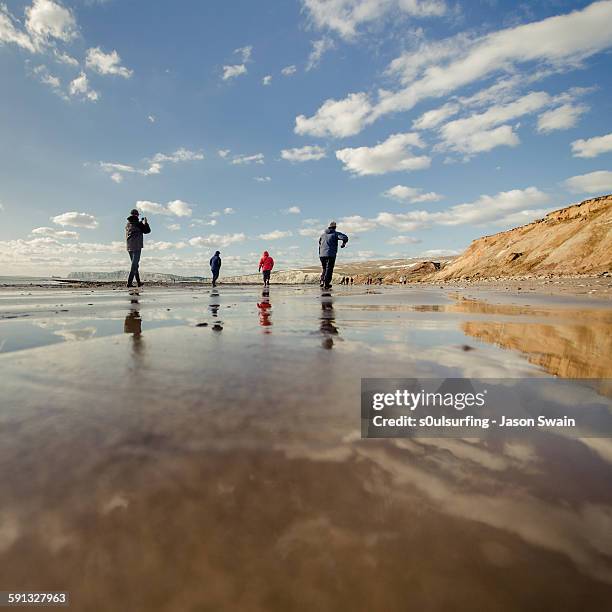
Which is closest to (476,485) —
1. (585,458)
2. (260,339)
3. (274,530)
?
(585,458)

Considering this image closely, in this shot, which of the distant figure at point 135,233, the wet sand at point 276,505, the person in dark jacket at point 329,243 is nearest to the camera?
the wet sand at point 276,505

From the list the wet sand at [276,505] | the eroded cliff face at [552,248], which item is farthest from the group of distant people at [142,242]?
the eroded cliff face at [552,248]

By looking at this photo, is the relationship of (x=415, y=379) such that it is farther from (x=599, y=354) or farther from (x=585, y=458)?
(x=599, y=354)

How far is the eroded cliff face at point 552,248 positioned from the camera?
20344mm

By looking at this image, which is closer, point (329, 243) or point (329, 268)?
point (329, 243)

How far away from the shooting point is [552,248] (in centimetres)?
2409

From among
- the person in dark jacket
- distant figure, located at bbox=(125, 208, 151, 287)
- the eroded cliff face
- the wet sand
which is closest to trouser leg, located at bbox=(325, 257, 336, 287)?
the person in dark jacket

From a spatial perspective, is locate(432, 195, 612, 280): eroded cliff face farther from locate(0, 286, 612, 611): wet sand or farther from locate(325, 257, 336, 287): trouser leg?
locate(0, 286, 612, 611): wet sand

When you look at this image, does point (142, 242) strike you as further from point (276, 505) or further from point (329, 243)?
point (276, 505)

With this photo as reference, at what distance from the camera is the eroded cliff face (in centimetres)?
2034

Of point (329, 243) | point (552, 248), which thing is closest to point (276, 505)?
point (329, 243)

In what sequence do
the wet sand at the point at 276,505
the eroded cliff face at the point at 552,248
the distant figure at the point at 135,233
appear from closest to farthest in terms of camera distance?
the wet sand at the point at 276,505
the distant figure at the point at 135,233
the eroded cliff face at the point at 552,248

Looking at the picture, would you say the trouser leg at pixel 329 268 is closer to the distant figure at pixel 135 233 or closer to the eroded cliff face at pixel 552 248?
the distant figure at pixel 135 233

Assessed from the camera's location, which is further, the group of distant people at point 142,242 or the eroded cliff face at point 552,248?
the eroded cliff face at point 552,248
